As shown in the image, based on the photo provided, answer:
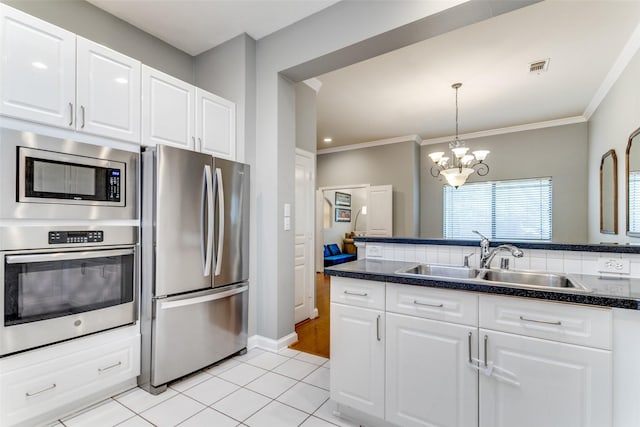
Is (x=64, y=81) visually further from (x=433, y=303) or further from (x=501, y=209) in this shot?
(x=501, y=209)

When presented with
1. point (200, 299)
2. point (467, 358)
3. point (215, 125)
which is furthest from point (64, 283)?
point (467, 358)

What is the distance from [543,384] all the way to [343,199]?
298 inches

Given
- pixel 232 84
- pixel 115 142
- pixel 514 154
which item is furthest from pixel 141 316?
pixel 514 154

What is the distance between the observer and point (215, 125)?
2705 millimetres

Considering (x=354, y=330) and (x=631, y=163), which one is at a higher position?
(x=631, y=163)

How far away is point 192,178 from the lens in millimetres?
2232

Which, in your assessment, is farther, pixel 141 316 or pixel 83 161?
pixel 141 316

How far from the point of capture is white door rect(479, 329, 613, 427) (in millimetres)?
1239

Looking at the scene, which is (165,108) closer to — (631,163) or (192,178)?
(192,178)

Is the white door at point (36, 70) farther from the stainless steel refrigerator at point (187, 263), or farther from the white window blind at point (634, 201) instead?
the white window blind at point (634, 201)

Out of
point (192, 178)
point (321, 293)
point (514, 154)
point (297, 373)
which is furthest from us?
point (514, 154)

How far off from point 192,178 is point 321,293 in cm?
348

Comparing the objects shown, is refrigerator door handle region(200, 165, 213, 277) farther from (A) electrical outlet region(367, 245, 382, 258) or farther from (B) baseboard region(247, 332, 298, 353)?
(A) electrical outlet region(367, 245, 382, 258)

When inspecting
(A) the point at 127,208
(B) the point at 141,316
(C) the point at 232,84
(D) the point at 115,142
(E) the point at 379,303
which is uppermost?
(C) the point at 232,84
